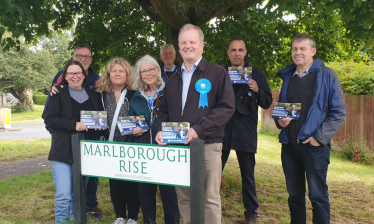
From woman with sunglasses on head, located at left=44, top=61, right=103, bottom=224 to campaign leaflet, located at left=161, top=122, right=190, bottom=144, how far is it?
3.94 ft

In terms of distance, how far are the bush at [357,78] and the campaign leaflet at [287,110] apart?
9721 millimetres

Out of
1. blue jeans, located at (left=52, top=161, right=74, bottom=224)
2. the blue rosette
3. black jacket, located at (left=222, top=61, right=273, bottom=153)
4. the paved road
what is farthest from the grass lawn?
the paved road

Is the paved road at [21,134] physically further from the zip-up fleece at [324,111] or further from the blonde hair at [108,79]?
the zip-up fleece at [324,111]

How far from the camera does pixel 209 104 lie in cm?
321

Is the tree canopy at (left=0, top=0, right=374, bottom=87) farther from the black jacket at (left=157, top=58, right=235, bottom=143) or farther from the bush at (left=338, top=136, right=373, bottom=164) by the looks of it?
the bush at (left=338, top=136, right=373, bottom=164)

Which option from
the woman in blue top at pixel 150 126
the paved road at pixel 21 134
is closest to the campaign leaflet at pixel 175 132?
the woman in blue top at pixel 150 126

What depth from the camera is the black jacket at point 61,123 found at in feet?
12.6

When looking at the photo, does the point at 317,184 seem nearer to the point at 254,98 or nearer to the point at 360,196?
the point at 254,98

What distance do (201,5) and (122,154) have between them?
3.51 meters

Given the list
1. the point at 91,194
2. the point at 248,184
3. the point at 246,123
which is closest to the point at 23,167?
the point at 91,194

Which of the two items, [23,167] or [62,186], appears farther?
[23,167]

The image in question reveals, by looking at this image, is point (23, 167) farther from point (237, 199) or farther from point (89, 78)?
point (237, 199)

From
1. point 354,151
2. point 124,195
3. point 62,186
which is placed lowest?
point 354,151

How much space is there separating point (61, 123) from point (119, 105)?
699mm
